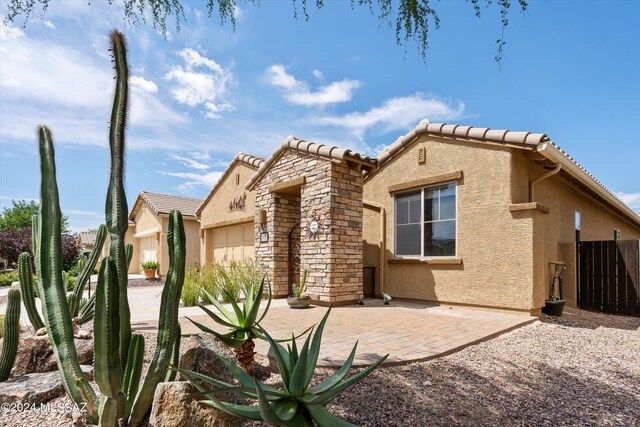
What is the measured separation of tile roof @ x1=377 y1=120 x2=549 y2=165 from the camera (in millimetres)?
6612

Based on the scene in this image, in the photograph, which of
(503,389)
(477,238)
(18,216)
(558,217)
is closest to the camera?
(503,389)

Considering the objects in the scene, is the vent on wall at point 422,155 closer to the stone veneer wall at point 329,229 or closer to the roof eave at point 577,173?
the stone veneer wall at point 329,229

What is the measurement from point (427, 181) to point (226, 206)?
25.9 feet

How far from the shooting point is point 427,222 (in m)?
8.39

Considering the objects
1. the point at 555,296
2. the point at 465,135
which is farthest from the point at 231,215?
the point at 555,296

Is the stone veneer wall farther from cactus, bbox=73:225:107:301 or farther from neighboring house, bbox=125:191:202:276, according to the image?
neighboring house, bbox=125:191:202:276

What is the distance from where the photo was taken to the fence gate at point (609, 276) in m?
8.04

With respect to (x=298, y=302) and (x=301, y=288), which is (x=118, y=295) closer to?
(x=298, y=302)

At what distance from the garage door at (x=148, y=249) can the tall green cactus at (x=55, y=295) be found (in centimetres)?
1812

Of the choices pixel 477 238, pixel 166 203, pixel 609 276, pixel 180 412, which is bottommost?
pixel 180 412

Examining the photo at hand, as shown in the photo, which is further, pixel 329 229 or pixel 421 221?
pixel 421 221

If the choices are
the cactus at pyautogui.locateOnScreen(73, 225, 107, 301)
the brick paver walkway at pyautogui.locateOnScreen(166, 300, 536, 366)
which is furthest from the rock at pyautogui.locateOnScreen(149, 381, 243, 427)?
the cactus at pyautogui.locateOnScreen(73, 225, 107, 301)

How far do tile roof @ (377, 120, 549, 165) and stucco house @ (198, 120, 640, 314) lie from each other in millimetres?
23

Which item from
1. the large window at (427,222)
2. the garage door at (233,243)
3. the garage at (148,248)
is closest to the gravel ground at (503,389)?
the large window at (427,222)
